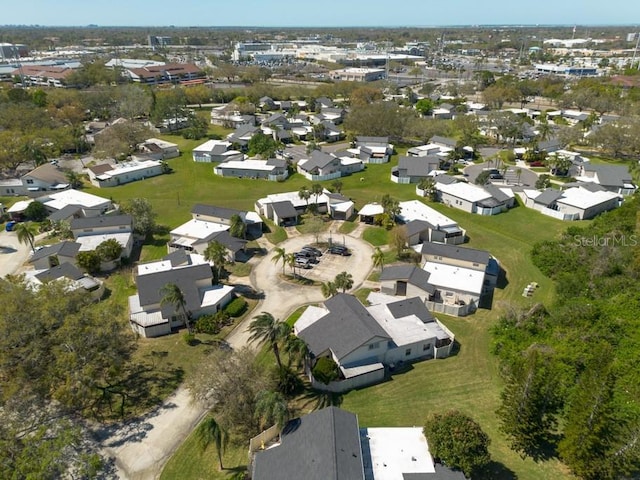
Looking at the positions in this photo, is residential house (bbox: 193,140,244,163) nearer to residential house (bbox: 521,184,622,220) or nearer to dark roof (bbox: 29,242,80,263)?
dark roof (bbox: 29,242,80,263)

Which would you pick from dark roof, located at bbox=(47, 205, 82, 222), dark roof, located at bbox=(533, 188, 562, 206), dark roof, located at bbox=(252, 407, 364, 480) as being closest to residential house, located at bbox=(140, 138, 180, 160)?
dark roof, located at bbox=(47, 205, 82, 222)

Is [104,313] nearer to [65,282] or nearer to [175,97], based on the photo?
[65,282]

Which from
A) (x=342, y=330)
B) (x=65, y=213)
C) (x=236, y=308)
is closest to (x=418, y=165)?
(x=236, y=308)

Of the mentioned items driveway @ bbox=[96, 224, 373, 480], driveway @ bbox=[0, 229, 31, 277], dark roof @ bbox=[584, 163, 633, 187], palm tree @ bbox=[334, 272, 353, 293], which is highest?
dark roof @ bbox=[584, 163, 633, 187]

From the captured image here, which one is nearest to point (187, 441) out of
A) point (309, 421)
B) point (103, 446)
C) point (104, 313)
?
point (103, 446)

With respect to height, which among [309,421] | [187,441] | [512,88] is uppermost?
[512,88]

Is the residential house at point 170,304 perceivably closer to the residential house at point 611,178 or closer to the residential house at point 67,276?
the residential house at point 67,276

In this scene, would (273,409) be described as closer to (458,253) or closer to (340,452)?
(340,452)
